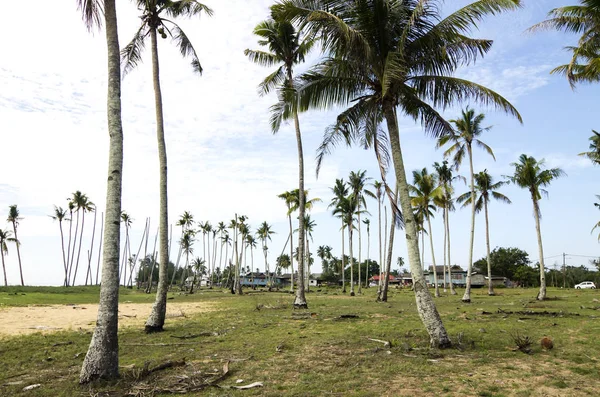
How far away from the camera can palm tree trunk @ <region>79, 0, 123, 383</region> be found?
7012 mm

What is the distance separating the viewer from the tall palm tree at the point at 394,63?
30.9 ft

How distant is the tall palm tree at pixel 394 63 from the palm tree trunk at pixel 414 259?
0.02 meters

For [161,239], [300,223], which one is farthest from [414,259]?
[300,223]

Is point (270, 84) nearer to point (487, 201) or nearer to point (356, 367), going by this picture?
point (356, 367)

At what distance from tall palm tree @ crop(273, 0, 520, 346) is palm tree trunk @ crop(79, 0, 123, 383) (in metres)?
4.19

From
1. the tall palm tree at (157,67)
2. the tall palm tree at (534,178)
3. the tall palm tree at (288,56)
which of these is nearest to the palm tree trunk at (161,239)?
the tall palm tree at (157,67)

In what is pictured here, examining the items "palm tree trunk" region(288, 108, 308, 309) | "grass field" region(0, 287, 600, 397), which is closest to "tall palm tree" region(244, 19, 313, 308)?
"palm tree trunk" region(288, 108, 308, 309)

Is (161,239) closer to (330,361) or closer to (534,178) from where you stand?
(330,361)

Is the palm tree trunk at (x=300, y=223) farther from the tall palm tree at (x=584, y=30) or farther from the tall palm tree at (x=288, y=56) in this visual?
the tall palm tree at (x=584, y=30)

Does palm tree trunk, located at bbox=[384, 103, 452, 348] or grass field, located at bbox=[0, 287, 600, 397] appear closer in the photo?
grass field, located at bbox=[0, 287, 600, 397]

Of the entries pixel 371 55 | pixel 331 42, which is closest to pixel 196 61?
pixel 331 42

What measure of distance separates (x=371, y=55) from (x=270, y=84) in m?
13.4

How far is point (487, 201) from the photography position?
3369 cm

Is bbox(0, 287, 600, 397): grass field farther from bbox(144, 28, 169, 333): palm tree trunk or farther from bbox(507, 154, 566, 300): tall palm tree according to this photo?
bbox(507, 154, 566, 300): tall palm tree
